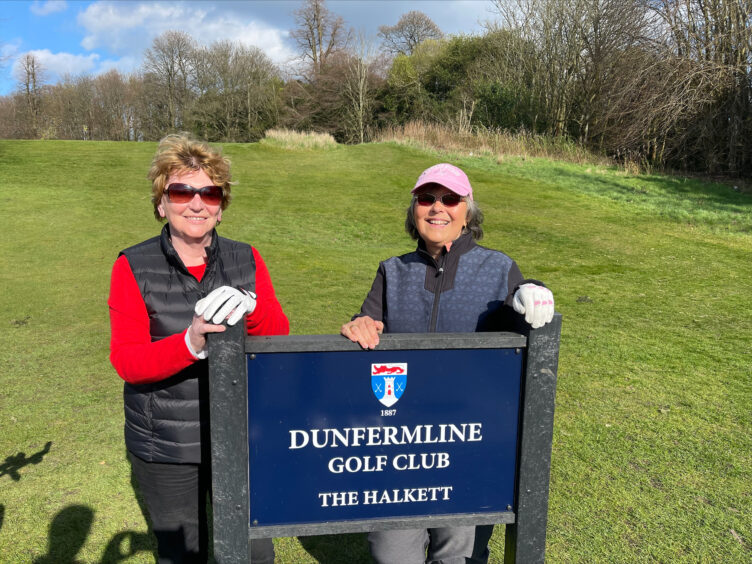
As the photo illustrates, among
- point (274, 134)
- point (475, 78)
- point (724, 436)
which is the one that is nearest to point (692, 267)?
point (724, 436)

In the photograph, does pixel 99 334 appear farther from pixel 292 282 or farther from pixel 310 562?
pixel 310 562

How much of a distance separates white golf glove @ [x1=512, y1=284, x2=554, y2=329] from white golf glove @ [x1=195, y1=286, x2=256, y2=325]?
0.73m

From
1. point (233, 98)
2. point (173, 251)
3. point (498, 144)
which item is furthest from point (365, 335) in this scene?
point (233, 98)

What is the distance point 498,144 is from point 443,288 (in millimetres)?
18991

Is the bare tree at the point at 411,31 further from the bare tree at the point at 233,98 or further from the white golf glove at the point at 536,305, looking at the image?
the white golf glove at the point at 536,305

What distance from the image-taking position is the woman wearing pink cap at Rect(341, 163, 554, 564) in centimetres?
214

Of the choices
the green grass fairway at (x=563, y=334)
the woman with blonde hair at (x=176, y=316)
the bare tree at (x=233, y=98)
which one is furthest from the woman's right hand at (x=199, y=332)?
the bare tree at (x=233, y=98)

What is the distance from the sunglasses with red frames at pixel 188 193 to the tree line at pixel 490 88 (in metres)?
18.2

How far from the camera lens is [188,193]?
2.10 metres

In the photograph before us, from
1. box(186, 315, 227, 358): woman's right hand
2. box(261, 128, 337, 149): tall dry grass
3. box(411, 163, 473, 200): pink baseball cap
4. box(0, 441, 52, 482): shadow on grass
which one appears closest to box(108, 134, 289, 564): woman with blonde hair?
box(186, 315, 227, 358): woman's right hand

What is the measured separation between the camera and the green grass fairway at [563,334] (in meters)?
3.08

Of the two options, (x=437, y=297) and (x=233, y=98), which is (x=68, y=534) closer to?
(x=437, y=297)

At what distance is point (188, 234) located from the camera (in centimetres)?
210

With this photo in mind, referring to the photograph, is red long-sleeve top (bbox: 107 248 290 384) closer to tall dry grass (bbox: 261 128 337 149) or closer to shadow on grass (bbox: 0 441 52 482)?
shadow on grass (bbox: 0 441 52 482)
